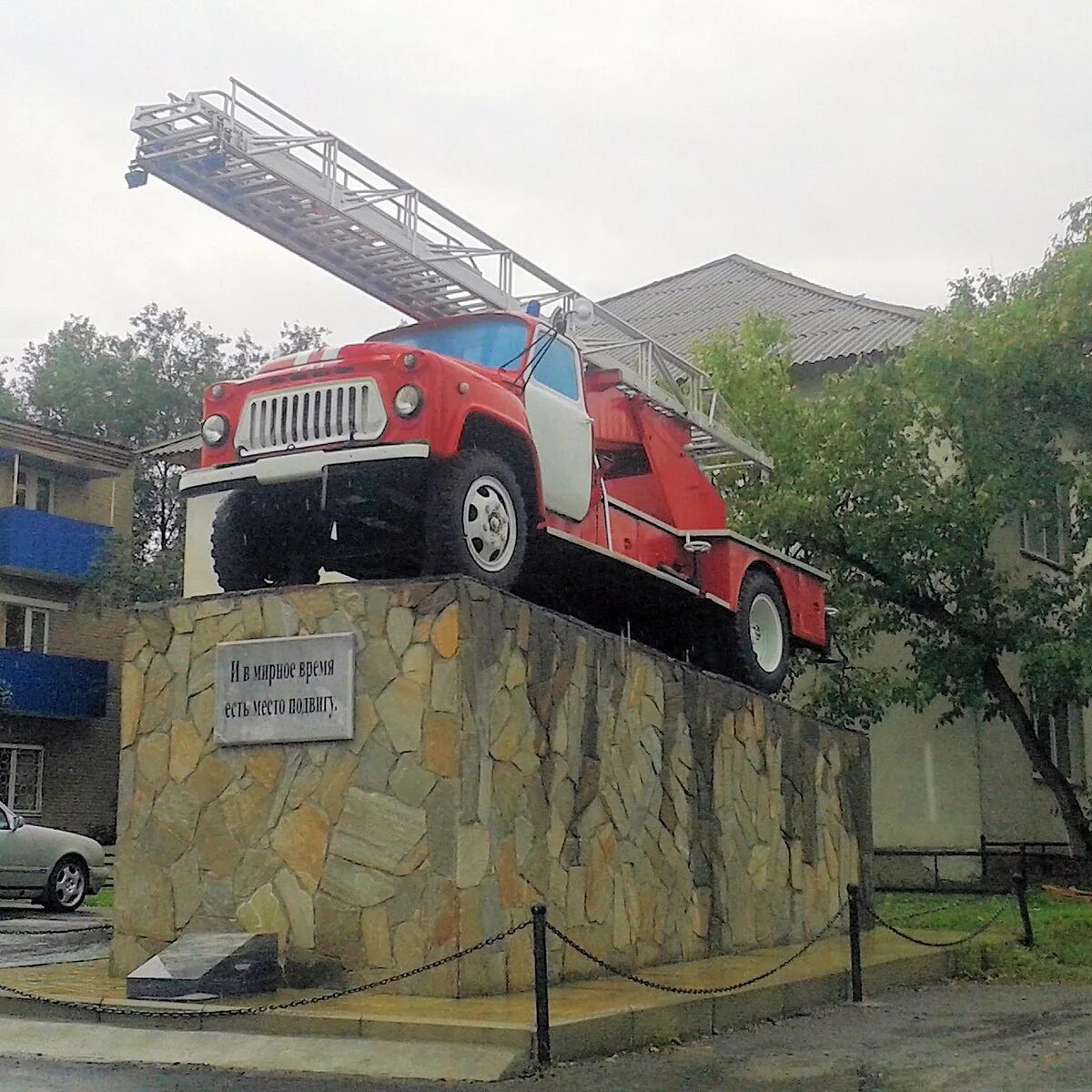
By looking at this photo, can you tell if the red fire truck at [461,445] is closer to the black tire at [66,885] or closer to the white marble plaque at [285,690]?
the white marble plaque at [285,690]

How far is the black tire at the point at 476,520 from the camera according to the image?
9.93 metres

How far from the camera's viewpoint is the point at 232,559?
11172 millimetres

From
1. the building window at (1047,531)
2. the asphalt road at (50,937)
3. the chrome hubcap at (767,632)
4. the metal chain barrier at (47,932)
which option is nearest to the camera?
the asphalt road at (50,937)

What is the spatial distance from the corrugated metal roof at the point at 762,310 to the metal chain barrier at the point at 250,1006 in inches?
627

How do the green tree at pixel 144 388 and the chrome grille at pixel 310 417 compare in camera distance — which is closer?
the chrome grille at pixel 310 417

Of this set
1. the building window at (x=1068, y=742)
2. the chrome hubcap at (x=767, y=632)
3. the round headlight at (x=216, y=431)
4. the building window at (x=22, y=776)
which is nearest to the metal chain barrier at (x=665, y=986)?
the chrome hubcap at (x=767, y=632)

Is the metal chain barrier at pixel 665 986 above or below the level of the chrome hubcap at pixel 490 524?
below

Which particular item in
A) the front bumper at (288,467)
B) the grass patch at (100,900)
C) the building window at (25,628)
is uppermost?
the building window at (25,628)

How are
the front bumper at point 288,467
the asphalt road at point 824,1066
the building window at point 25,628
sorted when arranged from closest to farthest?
the asphalt road at point 824,1066 < the front bumper at point 288,467 < the building window at point 25,628

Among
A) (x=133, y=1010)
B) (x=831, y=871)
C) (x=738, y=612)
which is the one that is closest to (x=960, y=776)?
(x=831, y=871)

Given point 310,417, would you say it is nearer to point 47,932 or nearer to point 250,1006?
point 250,1006

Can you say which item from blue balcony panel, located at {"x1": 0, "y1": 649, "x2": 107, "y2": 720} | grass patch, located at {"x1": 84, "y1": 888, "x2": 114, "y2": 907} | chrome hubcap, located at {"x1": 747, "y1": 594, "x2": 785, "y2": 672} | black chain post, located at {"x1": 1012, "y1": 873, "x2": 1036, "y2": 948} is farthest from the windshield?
blue balcony panel, located at {"x1": 0, "y1": 649, "x2": 107, "y2": 720}

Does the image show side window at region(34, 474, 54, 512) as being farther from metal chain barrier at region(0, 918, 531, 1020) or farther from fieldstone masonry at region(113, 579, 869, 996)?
→ metal chain barrier at region(0, 918, 531, 1020)

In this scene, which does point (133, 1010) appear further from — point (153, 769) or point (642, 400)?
point (642, 400)
